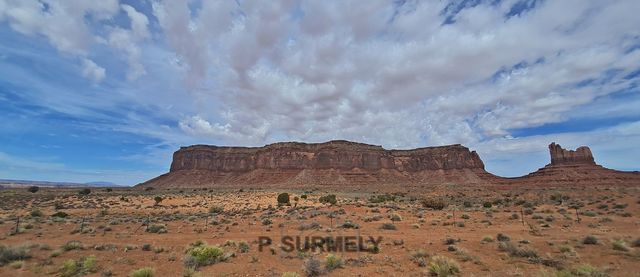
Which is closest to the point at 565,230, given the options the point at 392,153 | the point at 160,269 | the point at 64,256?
the point at 160,269

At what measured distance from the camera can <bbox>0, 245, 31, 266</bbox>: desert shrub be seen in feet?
38.4

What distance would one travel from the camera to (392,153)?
140 m

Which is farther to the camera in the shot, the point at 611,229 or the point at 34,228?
the point at 34,228

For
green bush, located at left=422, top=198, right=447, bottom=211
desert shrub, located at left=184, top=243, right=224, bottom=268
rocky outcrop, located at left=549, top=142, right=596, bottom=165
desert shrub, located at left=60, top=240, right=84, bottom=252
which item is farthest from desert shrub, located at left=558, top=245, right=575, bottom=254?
rocky outcrop, located at left=549, top=142, right=596, bottom=165

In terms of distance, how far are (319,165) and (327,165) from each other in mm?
3075

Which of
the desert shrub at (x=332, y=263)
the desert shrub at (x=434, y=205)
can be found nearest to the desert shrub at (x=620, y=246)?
the desert shrub at (x=332, y=263)

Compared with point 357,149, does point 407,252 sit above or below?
below

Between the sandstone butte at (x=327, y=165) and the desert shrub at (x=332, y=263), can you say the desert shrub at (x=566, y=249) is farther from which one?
the sandstone butte at (x=327, y=165)

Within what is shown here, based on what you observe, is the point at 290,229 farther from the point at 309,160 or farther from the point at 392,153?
the point at 392,153

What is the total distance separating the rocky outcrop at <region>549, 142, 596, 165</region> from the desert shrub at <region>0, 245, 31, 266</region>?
122 meters

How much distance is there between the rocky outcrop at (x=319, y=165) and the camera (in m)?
118

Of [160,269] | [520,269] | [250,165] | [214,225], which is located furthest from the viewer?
[250,165]

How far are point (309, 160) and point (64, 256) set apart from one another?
11586 centimetres

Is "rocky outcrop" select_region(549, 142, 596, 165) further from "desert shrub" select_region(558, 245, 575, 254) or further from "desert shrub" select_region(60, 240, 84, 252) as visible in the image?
"desert shrub" select_region(60, 240, 84, 252)
